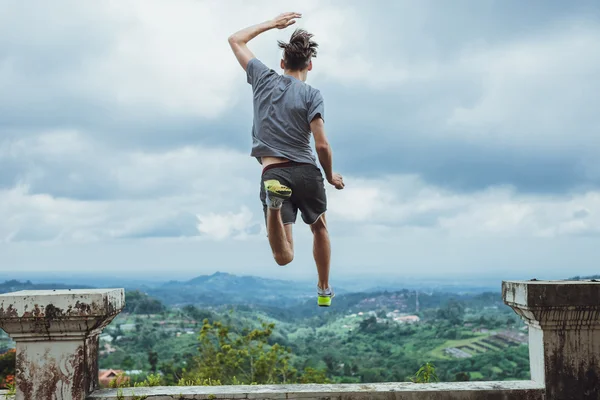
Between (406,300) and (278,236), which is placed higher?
(278,236)

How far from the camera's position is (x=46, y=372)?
4.18 m

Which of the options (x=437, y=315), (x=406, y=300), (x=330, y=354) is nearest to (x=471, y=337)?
(x=437, y=315)

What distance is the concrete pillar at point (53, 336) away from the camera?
162 inches

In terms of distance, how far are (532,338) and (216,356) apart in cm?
774

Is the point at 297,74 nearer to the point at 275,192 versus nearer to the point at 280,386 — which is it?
the point at 275,192

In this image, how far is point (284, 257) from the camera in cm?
486

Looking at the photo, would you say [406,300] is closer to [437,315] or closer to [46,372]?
[437,315]

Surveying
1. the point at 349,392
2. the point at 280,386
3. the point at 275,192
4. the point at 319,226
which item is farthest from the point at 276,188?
the point at 349,392

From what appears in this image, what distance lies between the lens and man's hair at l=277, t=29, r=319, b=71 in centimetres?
498

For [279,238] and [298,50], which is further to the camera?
[298,50]

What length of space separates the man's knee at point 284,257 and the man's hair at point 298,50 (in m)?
1.55

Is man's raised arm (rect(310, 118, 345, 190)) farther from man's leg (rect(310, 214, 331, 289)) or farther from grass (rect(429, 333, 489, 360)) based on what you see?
grass (rect(429, 333, 489, 360))

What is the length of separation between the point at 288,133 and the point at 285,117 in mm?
131

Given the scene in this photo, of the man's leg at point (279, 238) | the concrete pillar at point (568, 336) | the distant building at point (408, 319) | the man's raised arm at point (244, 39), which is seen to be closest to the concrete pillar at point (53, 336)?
the man's leg at point (279, 238)
